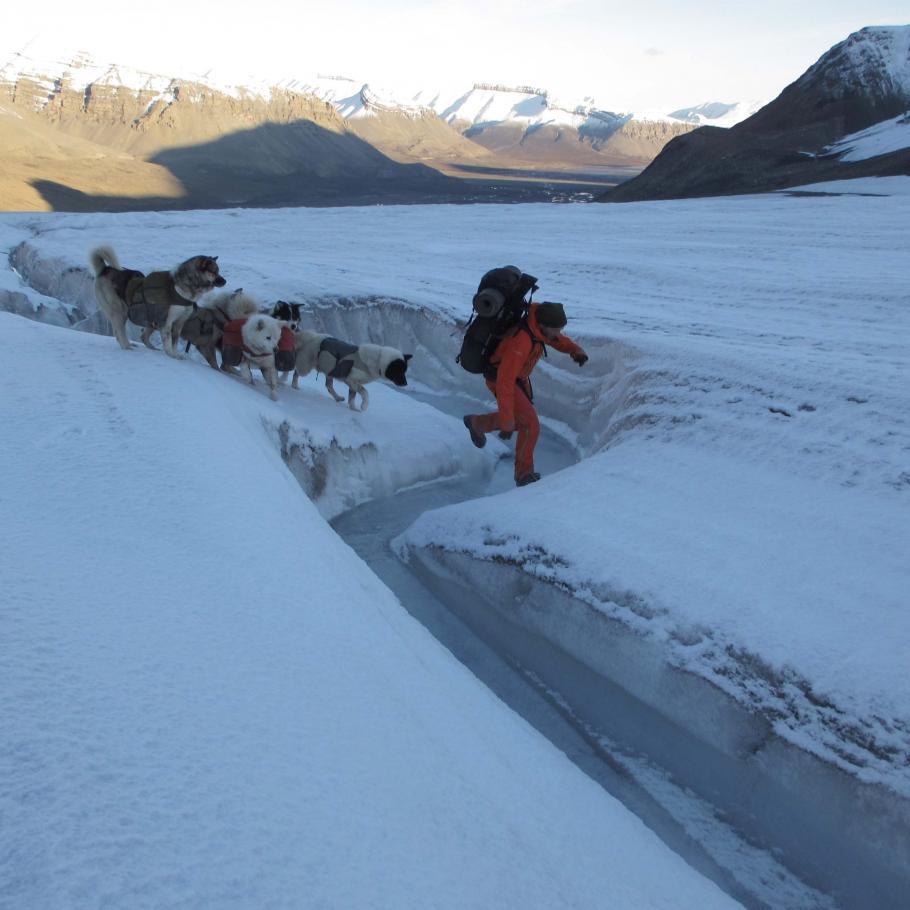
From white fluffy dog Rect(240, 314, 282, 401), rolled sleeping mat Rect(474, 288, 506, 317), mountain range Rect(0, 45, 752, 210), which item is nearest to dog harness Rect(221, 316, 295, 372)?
white fluffy dog Rect(240, 314, 282, 401)

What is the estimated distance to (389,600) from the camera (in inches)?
112

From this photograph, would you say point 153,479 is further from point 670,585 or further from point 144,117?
point 144,117

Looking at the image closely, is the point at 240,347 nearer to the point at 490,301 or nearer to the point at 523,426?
the point at 490,301

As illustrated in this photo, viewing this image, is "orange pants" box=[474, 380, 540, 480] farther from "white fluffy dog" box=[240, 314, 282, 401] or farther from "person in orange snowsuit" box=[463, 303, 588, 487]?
"white fluffy dog" box=[240, 314, 282, 401]

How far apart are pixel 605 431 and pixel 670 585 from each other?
7.59ft

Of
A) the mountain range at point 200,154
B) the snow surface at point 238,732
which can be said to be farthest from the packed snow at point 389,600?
the mountain range at point 200,154

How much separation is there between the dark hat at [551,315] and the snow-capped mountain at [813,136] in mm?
19007

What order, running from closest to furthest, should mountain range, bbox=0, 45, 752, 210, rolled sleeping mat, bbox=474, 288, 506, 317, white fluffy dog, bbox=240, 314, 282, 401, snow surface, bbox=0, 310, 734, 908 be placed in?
1. snow surface, bbox=0, 310, 734, 908
2. rolled sleeping mat, bbox=474, 288, 506, 317
3. white fluffy dog, bbox=240, 314, 282, 401
4. mountain range, bbox=0, 45, 752, 210

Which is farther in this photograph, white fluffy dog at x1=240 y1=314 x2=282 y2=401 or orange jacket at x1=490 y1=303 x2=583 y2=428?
white fluffy dog at x1=240 y1=314 x2=282 y2=401

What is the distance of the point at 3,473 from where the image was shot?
2.55 m

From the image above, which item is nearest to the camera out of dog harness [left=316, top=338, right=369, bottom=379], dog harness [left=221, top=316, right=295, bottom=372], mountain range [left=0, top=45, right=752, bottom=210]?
dog harness [left=221, top=316, right=295, bottom=372]

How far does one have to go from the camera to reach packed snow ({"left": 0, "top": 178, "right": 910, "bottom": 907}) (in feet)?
4.20

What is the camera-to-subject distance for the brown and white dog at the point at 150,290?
16.3 ft

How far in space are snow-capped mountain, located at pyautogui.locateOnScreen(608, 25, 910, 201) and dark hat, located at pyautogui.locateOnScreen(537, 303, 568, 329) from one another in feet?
62.4
